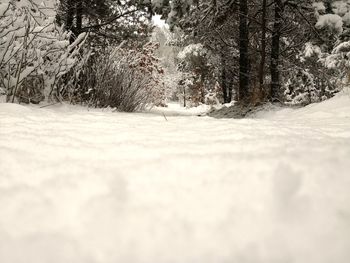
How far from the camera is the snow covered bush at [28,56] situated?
3523 millimetres

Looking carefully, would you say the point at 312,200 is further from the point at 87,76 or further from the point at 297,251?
the point at 87,76

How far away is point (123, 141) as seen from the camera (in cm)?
129

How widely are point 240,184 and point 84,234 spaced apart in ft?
1.16

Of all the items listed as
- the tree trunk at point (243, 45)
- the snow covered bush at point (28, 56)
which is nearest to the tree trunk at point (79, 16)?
the snow covered bush at point (28, 56)

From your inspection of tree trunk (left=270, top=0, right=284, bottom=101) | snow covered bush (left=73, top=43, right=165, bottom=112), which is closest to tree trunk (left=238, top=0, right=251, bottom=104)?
tree trunk (left=270, top=0, right=284, bottom=101)

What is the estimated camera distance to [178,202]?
2.52ft

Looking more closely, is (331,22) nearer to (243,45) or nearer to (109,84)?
(243,45)

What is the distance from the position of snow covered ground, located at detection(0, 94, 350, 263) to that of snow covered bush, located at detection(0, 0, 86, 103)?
103 inches

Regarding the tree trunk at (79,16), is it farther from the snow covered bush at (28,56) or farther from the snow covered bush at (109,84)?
the snow covered bush at (28,56)

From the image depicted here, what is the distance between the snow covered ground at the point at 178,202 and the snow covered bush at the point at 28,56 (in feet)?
8.61

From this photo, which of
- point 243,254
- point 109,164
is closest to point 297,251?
point 243,254

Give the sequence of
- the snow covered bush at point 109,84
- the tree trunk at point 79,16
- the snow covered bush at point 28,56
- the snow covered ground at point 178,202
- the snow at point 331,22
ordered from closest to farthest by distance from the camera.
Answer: the snow covered ground at point 178,202
the snow covered bush at point 28,56
the snow covered bush at point 109,84
the snow at point 331,22
the tree trunk at point 79,16

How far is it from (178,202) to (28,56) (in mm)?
3520

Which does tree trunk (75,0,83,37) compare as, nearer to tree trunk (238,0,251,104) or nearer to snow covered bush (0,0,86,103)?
snow covered bush (0,0,86,103)
